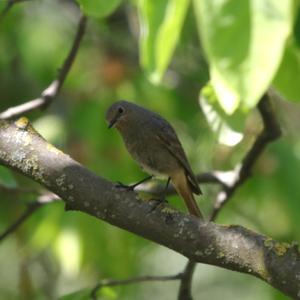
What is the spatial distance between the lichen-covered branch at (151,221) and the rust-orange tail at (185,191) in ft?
4.40

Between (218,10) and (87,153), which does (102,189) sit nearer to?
(218,10)

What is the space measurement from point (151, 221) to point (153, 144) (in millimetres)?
1716

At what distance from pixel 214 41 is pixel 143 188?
2.86 m

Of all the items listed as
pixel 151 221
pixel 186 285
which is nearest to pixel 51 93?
pixel 186 285

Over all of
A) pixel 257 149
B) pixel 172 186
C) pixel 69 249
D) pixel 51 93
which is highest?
pixel 51 93

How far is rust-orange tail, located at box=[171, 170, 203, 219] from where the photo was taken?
15.1 ft

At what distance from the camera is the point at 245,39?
2197 millimetres

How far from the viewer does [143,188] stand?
5043 mm

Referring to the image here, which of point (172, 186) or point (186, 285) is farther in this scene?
point (172, 186)

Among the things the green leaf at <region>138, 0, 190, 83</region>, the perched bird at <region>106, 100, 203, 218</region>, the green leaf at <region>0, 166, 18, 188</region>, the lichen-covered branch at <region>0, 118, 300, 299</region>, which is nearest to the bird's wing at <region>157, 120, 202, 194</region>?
the perched bird at <region>106, 100, 203, 218</region>

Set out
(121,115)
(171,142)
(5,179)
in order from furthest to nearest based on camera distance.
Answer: (121,115), (171,142), (5,179)

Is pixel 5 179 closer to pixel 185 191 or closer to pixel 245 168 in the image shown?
pixel 185 191

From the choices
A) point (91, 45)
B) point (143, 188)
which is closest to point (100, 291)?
point (143, 188)

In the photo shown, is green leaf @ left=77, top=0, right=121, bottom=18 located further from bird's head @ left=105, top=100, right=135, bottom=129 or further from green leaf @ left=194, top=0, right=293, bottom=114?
bird's head @ left=105, top=100, right=135, bottom=129
